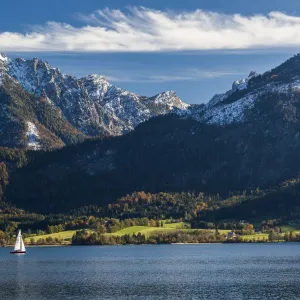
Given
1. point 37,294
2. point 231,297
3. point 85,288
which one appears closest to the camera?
point 231,297

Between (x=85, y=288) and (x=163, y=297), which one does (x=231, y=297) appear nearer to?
(x=163, y=297)

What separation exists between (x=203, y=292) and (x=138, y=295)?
1621cm

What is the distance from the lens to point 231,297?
172m

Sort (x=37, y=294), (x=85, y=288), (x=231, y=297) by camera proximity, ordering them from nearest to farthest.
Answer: (x=231, y=297)
(x=37, y=294)
(x=85, y=288)

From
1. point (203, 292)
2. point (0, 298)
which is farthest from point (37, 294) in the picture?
point (203, 292)

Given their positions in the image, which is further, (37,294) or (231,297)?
(37,294)

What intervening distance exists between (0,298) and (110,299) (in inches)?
1070

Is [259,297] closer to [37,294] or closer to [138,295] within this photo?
[138,295]

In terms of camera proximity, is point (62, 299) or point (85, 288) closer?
point (62, 299)

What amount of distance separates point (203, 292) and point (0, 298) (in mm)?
49620

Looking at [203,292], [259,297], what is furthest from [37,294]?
[259,297]

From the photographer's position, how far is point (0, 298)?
179 m

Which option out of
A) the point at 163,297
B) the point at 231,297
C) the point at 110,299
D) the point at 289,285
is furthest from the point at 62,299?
the point at 289,285

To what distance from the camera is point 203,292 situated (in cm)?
18288
